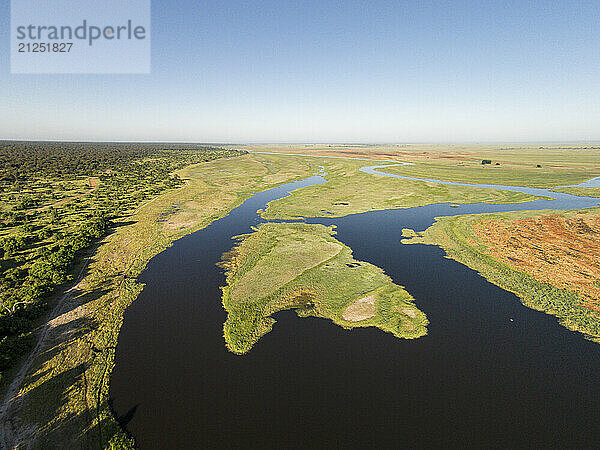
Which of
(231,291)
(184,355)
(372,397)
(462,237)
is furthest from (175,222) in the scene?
(462,237)

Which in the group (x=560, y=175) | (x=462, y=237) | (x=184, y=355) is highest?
(x=560, y=175)

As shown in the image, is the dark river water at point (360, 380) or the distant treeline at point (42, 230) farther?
the distant treeline at point (42, 230)

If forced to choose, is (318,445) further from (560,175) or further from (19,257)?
(560,175)

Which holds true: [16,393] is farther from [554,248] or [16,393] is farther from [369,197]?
[369,197]

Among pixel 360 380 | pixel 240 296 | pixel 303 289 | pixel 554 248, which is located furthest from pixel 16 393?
pixel 554 248

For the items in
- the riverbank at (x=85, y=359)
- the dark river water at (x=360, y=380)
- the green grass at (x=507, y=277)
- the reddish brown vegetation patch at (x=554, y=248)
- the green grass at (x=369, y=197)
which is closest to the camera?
the riverbank at (x=85, y=359)

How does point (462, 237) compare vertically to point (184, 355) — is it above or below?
above

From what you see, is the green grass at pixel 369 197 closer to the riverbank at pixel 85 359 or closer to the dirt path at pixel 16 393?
the riverbank at pixel 85 359

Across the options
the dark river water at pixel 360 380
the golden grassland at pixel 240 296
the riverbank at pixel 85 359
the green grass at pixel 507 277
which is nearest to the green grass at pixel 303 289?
the golden grassland at pixel 240 296
